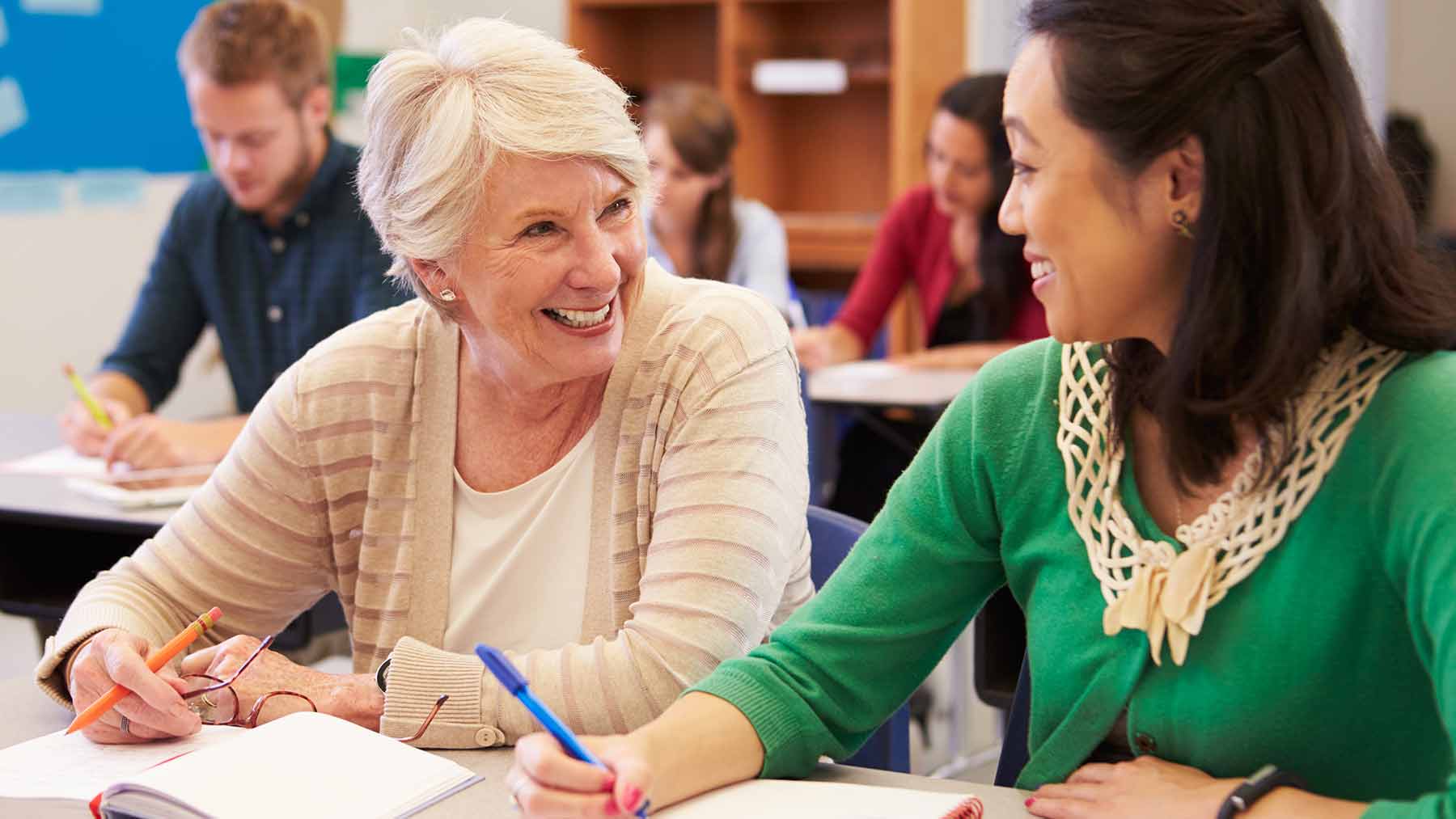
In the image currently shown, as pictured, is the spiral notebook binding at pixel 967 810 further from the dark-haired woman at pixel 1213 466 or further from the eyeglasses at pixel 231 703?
the eyeglasses at pixel 231 703

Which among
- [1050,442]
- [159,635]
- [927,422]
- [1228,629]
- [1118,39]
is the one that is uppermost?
[1118,39]

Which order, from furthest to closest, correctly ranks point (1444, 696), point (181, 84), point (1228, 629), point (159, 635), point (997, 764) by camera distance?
1. point (181, 84)
2. point (159, 635)
3. point (997, 764)
4. point (1228, 629)
5. point (1444, 696)

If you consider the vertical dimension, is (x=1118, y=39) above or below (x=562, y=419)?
above

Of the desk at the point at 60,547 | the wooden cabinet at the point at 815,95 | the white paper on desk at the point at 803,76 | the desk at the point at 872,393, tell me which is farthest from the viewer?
the white paper on desk at the point at 803,76

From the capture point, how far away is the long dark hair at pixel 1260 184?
1.03 meters

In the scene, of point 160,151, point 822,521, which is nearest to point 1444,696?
point 822,521

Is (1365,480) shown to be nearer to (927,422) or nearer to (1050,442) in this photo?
(1050,442)

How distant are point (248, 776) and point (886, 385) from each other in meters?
2.38

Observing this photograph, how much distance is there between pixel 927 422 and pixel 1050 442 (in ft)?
7.12

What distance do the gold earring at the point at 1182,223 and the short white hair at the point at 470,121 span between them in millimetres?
594

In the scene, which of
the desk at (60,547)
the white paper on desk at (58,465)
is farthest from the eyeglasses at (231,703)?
the white paper on desk at (58,465)

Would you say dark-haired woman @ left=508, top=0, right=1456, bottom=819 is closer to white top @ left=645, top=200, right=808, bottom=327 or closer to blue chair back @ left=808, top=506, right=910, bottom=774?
blue chair back @ left=808, top=506, right=910, bottom=774

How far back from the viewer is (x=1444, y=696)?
0.97 m

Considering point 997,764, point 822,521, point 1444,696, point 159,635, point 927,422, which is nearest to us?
point 1444,696
